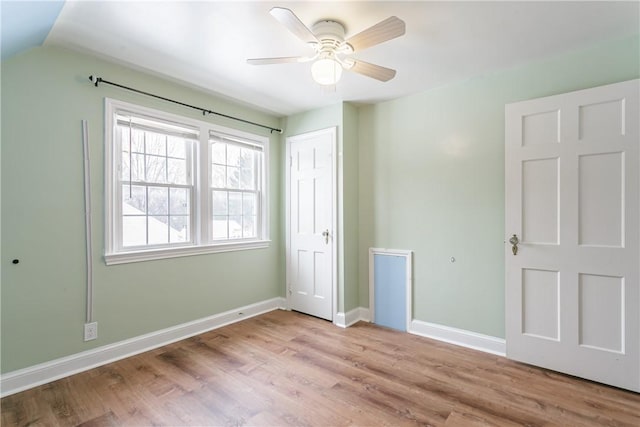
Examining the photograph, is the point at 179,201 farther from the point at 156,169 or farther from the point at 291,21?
the point at 291,21

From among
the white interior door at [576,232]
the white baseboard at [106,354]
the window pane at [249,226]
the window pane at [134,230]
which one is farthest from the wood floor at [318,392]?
the window pane at [249,226]

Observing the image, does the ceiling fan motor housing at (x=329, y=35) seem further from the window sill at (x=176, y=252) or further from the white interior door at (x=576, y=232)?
the window sill at (x=176, y=252)

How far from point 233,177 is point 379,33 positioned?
7.78 ft

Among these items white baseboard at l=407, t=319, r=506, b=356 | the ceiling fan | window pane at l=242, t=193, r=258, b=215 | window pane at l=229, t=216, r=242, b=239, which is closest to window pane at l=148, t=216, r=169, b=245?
window pane at l=229, t=216, r=242, b=239

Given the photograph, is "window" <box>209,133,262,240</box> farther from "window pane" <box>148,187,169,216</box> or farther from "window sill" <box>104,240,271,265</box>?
"window pane" <box>148,187,169,216</box>

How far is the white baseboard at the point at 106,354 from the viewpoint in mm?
2123

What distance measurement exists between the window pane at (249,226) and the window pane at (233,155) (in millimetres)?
671

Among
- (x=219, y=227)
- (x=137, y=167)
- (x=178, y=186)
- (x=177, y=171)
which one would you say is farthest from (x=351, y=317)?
(x=137, y=167)

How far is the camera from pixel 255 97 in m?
3.39

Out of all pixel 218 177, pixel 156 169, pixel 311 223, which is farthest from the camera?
pixel 311 223

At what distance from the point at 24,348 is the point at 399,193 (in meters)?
3.40

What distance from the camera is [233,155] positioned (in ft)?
11.8

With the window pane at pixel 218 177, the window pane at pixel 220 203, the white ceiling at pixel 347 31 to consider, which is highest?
the white ceiling at pixel 347 31

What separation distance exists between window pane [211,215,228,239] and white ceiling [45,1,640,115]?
1429mm
